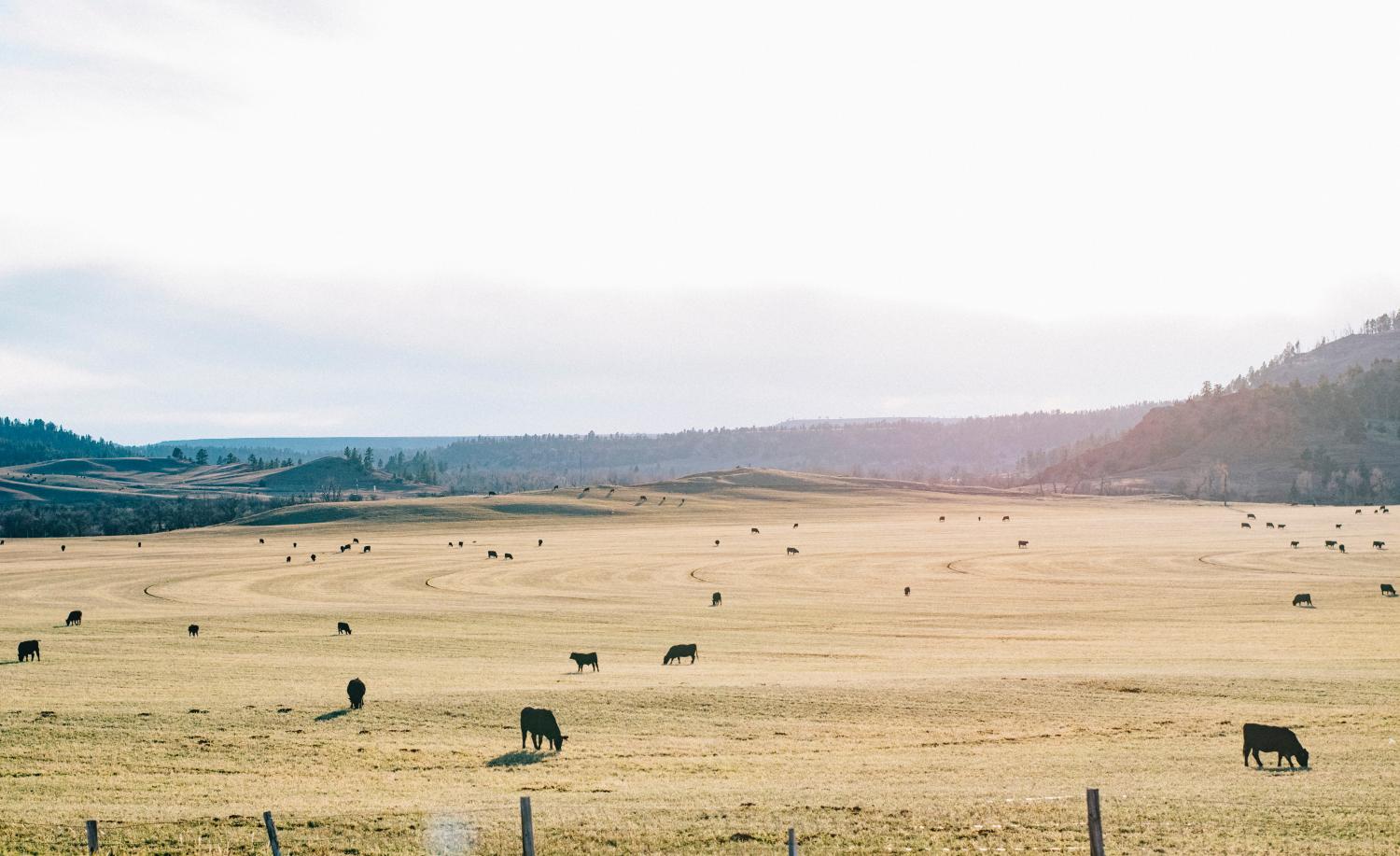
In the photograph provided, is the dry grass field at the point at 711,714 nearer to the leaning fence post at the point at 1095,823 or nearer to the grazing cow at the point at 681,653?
the grazing cow at the point at 681,653

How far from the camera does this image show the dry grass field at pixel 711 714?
18.0 metres

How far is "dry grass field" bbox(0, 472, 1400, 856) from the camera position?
58.9 feet

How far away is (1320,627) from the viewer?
51.7m

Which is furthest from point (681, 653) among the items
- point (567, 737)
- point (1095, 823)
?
point (1095, 823)

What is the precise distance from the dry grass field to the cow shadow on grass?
0.49 ft

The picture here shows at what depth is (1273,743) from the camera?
22094 mm

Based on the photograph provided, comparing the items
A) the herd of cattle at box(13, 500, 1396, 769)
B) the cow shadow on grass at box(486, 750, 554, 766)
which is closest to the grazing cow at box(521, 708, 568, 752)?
the herd of cattle at box(13, 500, 1396, 769)

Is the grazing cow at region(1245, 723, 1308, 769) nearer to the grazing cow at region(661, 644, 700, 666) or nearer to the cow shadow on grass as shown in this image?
the cow shadow on grass

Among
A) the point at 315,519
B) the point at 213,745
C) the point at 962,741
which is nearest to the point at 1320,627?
the point at 962,741

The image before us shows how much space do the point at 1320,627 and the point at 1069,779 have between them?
37.8 meters

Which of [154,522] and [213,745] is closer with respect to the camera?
[213,745]

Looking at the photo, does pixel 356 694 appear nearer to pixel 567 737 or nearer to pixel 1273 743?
pixel 567 737

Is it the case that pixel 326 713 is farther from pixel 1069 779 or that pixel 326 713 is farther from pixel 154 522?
pixel 154 522

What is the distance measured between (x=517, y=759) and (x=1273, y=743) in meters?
16.1
